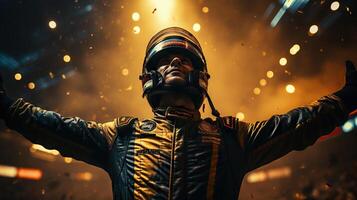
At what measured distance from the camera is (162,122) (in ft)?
11.4

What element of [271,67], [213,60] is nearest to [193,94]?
[213,60]

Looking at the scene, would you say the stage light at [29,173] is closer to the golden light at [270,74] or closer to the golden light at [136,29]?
the golden light at [136,29]

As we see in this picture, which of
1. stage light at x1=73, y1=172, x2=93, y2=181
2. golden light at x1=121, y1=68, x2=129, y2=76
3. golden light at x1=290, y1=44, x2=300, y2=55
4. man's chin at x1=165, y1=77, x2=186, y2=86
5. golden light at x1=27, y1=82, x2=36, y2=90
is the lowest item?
man's chin at x1=165, y1=77, x2=186, y2=86

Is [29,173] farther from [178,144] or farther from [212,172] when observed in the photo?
[212,172]

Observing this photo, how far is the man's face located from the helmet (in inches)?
2.5

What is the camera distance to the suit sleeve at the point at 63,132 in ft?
9.89

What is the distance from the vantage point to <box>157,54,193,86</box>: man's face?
3.81m

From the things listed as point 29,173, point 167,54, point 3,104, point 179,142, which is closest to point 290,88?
point 167,54

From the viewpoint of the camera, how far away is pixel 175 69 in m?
3.92

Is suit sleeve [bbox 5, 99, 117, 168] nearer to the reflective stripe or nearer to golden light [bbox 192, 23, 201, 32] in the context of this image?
the reflective stripe

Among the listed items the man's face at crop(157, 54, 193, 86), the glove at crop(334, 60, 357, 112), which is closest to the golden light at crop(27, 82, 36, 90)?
the man's face at crop(157, 54, 193, 86)

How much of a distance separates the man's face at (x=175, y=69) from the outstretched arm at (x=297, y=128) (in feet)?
3.19

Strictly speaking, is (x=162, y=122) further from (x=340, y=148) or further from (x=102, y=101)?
(x=340, y=148)

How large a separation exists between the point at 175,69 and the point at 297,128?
1583mm
